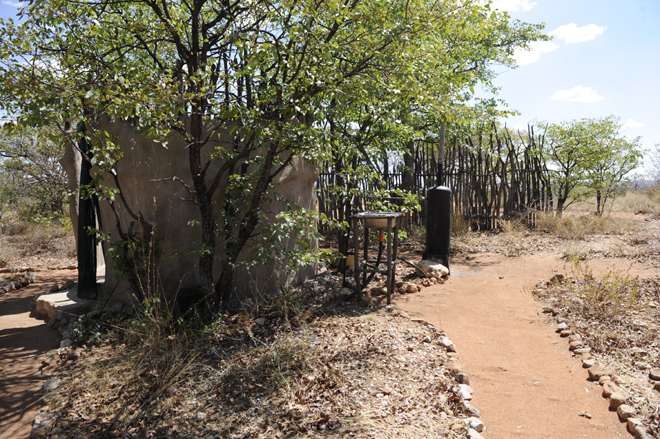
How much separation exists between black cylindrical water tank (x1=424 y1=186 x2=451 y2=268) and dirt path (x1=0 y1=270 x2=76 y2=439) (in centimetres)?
514

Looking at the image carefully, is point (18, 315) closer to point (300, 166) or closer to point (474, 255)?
point (300, 166)

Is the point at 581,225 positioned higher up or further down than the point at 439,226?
further down

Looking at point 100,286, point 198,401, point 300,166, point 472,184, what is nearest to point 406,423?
point 198,401

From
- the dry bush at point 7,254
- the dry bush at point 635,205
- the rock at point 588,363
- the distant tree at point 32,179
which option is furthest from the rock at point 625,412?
the dry bush at point 635,205

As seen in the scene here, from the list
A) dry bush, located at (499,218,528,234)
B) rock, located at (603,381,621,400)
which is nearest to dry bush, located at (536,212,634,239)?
dry bush, located at (499,218,528,234)

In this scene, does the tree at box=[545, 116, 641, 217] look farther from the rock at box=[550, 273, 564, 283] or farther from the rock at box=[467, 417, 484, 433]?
the rock at box=[467, 417, 484, 433]

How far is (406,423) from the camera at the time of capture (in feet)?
8.75

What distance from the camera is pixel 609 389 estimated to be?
9.71ft

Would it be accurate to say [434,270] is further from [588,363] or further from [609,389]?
[609,389]

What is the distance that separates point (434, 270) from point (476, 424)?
3765mm

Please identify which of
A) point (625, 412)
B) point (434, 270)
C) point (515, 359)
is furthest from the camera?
point (434, 270)

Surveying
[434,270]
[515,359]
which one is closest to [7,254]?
[434,270]

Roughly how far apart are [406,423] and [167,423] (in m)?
1.59

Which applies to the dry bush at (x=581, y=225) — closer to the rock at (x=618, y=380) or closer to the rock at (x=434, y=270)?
the rock at (x=434, y=270)
